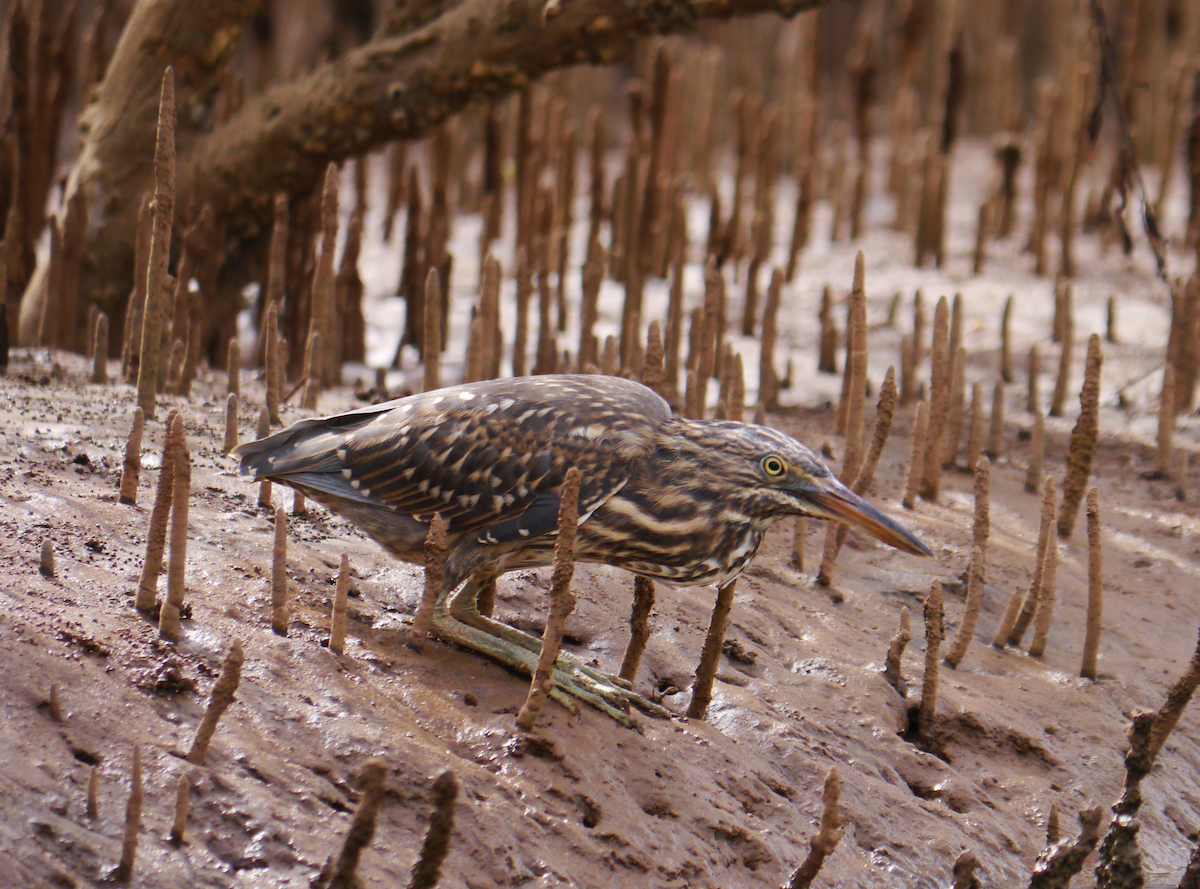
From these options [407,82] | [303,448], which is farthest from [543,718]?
[407,82]

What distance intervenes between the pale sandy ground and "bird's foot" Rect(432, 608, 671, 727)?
0.05 metres

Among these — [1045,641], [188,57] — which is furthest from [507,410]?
[188,57]

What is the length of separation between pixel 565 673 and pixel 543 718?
0.54 feet

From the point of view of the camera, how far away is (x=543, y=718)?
2922mm

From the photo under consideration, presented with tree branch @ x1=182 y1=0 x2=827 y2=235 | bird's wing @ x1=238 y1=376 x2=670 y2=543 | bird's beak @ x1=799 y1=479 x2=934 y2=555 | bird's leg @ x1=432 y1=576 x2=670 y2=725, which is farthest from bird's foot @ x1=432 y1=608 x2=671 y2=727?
tree branch @ x1=182 y1=0 x2=827 y2=235

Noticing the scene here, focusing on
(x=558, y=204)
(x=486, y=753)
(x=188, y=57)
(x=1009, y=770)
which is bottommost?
(x=1009, y=770)

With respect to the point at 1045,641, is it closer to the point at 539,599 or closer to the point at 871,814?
the point at 871,814

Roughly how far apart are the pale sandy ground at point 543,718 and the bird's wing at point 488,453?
0.33 metres

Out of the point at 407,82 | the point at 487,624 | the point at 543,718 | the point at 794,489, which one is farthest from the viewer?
the point at 407,82

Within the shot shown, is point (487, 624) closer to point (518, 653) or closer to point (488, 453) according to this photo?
point (518, 653)

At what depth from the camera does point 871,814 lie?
10.1ft

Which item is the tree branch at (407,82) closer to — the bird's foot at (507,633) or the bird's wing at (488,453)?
the bird's wing at (488,453)

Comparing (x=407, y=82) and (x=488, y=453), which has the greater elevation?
(x=407, y=82)

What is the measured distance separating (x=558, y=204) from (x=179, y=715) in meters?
5.41
